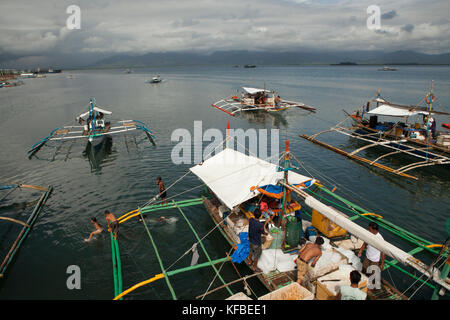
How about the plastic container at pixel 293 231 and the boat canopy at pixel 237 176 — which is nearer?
the plastic container at pixel 293 231

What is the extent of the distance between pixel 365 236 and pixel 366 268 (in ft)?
9.21

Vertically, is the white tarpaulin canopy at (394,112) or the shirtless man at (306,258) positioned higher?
the white tarpaulin canopy at (394,112)

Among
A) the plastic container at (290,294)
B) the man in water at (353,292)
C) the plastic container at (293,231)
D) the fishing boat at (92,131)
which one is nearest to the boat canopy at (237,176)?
the plastic container at (293,231)

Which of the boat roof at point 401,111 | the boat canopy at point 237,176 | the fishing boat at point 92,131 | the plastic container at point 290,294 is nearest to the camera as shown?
the plastic container at point 290,294

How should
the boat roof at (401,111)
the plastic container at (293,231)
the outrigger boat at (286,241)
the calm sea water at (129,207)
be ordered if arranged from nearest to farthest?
the outrigger boat at (286,241) < the plastic container at (293,231) < the calm sea water at (129,207) < the boat roof at (401,111)

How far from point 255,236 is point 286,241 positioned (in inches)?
87.0

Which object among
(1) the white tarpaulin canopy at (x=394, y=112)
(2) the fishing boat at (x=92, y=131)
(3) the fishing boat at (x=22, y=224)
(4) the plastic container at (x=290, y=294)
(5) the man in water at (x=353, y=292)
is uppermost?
(1) the white tarpaulin canopy at (x=394, y=112)

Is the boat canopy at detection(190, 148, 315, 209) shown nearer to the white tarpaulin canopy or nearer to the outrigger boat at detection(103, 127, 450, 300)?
the outrigger boat at detection(103, 127, 450, 300)

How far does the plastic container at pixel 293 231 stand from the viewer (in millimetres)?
10891

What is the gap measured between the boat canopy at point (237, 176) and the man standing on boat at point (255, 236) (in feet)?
6.07

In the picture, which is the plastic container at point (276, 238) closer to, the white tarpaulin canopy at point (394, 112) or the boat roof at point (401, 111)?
the boat roof at point (401, 111)

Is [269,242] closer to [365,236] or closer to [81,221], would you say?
[365,236]

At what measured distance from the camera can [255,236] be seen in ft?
32.7
